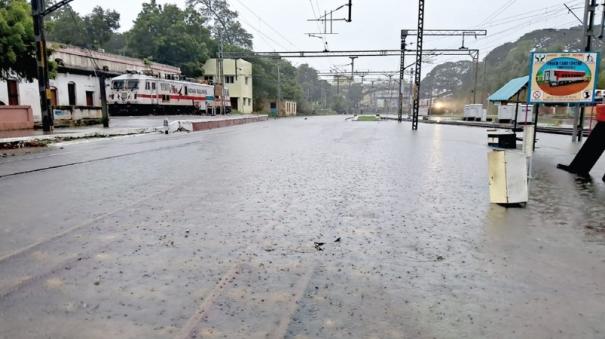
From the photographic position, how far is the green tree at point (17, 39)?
810 inches

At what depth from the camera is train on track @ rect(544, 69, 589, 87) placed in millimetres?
12312

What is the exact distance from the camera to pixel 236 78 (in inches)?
2544

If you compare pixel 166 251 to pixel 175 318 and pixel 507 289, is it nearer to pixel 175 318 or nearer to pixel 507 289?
pixel 175 318

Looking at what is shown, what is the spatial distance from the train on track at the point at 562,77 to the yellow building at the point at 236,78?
55338 millimetres

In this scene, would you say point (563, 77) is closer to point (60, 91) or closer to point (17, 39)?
point (17, 39)

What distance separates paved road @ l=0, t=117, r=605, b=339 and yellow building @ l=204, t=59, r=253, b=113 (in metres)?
60.0

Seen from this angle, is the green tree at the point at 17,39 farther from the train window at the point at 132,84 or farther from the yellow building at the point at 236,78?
the yellow building at the point at 236,78

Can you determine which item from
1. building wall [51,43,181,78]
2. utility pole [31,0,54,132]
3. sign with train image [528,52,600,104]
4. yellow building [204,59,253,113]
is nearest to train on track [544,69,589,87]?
sign with train image [528,52,600,104]

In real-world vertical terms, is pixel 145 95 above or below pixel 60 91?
below

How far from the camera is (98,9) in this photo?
62812mm

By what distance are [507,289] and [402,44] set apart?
120 feet

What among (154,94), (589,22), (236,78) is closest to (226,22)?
(236,78)

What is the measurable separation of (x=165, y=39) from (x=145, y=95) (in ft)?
78.4

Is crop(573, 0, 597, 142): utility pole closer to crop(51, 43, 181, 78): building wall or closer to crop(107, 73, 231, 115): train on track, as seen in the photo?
crop(51, 43, 181, 78): building wall
